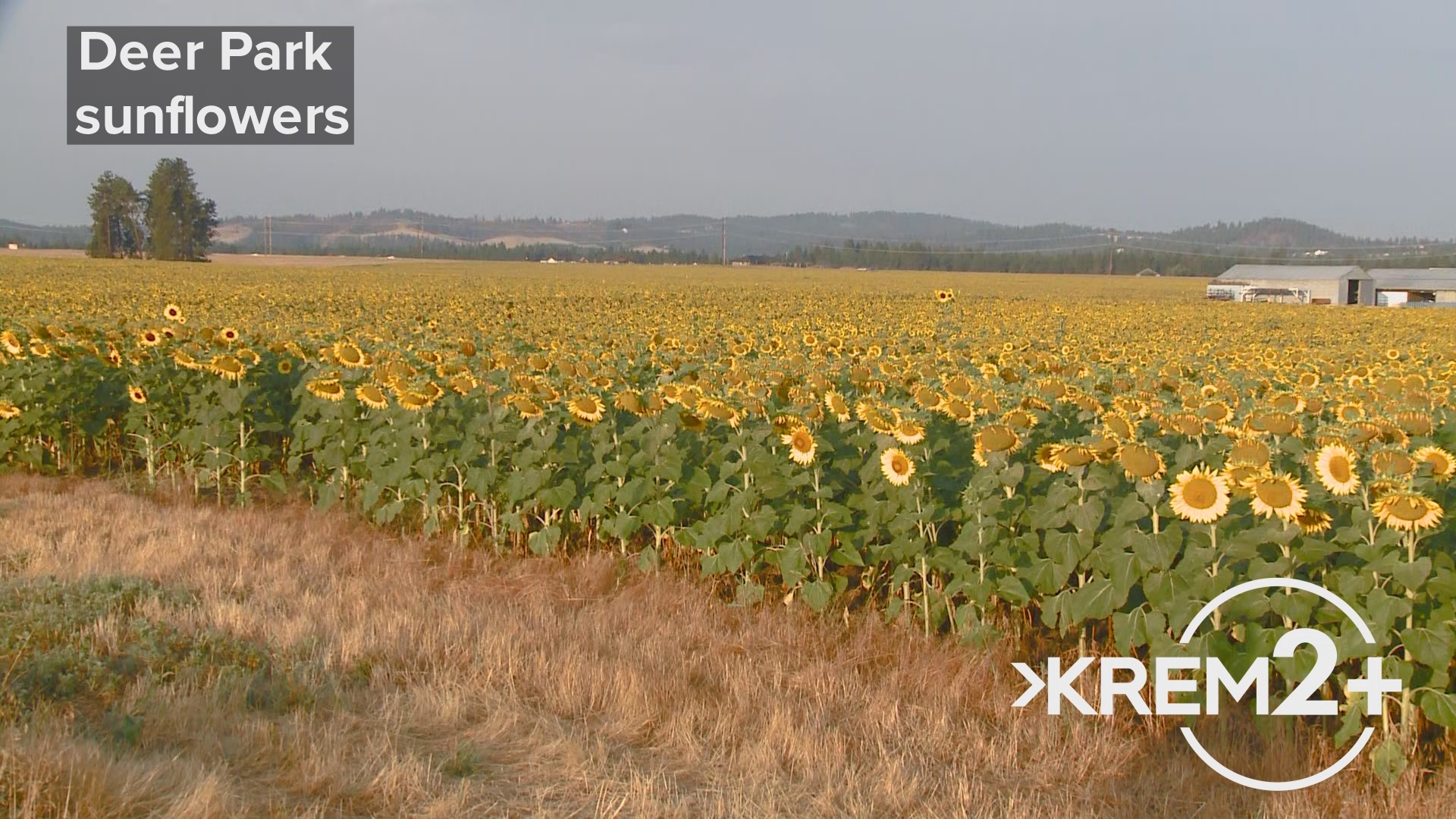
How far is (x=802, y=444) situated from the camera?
5277mm

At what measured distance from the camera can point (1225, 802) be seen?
3676mm

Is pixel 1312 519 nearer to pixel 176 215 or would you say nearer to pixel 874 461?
pixel 874 461

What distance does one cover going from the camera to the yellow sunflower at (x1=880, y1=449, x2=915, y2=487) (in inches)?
195

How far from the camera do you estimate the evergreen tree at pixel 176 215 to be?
9238 centimetres

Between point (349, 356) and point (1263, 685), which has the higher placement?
point (349, 356)

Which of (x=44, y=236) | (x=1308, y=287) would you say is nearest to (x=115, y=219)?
(x=44, y=236)

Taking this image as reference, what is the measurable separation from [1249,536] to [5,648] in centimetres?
467

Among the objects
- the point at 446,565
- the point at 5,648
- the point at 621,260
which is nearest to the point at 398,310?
the point at 446,565

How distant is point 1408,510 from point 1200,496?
0.64 meters

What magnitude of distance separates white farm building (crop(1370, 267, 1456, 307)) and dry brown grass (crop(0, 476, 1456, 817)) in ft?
250

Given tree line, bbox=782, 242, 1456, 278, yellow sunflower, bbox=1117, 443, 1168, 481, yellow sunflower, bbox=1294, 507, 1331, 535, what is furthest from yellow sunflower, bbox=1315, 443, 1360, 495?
tree line, bbox=782, 242, 1456, 278

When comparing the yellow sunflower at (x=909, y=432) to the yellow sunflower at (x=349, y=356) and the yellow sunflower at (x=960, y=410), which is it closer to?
the yellow sunflower at (x=960, y=410)

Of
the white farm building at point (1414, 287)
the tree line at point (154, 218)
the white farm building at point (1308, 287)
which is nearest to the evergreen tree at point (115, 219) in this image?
the tree line at point (154, 218)

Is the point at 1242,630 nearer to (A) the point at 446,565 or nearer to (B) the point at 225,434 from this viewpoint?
(A) the point at 446,565
